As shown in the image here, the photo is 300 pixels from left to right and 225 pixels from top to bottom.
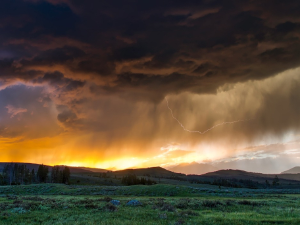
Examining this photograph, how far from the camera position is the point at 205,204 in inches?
1134

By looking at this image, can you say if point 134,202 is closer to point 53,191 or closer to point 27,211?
point 27,211

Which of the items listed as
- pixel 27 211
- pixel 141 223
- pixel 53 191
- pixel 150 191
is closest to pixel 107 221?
pixel 141 223

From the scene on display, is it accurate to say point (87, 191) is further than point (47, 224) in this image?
Yes

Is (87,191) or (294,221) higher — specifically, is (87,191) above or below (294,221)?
below

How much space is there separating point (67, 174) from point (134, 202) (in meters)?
146

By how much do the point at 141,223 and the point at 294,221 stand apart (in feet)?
41.1

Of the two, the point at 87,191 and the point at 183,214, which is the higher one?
the point at 183,214

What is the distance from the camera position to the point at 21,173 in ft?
487

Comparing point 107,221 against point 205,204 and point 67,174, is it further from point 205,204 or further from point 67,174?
point 67,174

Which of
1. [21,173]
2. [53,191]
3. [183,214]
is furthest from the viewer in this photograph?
[21,173]

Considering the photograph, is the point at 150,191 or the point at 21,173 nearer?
the point at 150,191

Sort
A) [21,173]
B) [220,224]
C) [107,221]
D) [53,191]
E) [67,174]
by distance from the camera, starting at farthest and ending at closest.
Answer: [67,174]
[21,173]
[53,191]
[107,221]
[220,224]

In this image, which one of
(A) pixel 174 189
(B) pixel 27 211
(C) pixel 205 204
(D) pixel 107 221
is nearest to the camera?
(D) pixel 107 221

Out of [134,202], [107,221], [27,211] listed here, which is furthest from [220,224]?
[27,211]
